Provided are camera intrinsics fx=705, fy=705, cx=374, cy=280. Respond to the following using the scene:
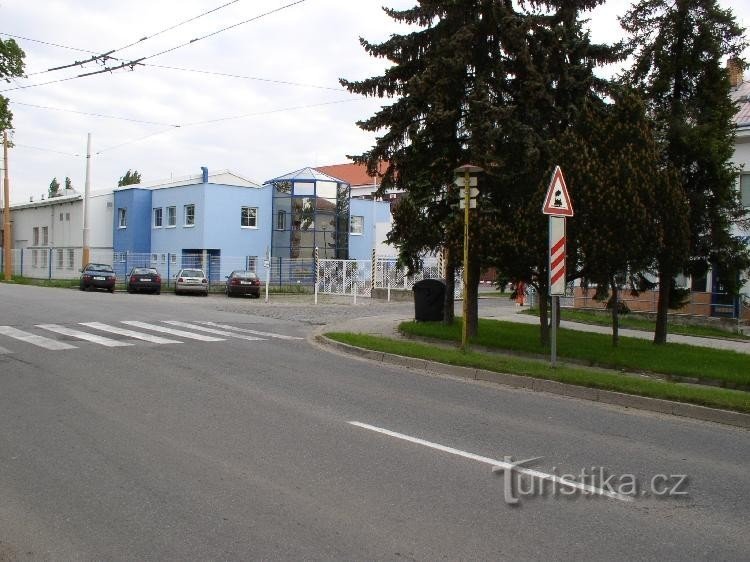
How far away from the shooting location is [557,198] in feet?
36.8

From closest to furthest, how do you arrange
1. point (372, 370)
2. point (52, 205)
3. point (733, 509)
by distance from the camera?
point (733, 509), point (372, 370), point (52, 205)

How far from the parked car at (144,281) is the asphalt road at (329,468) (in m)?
25.0

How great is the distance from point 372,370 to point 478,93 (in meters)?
6.44

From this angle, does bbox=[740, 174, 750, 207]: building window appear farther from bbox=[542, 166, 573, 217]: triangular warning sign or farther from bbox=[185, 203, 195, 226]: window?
bbox=[185, 203, 195, 226]: window

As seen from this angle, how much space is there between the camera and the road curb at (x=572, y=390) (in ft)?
28.9

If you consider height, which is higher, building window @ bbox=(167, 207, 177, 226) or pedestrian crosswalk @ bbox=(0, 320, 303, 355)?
building window @ bbox=(167, 207, 177, 226)

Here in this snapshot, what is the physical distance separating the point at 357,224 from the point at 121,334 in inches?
1265

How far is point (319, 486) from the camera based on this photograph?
5.41 meters

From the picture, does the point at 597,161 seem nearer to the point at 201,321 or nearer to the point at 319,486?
the point at 319,486

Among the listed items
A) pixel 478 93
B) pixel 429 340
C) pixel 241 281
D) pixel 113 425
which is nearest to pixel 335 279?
pixel 241 281

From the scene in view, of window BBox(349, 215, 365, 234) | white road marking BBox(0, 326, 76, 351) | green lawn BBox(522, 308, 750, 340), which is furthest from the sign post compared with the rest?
window BBox(349, 215, 365, 234)

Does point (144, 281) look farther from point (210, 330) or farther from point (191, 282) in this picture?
point (210, 330)

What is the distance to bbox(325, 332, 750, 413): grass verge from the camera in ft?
30.3

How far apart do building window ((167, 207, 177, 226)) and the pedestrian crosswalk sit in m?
26.9
